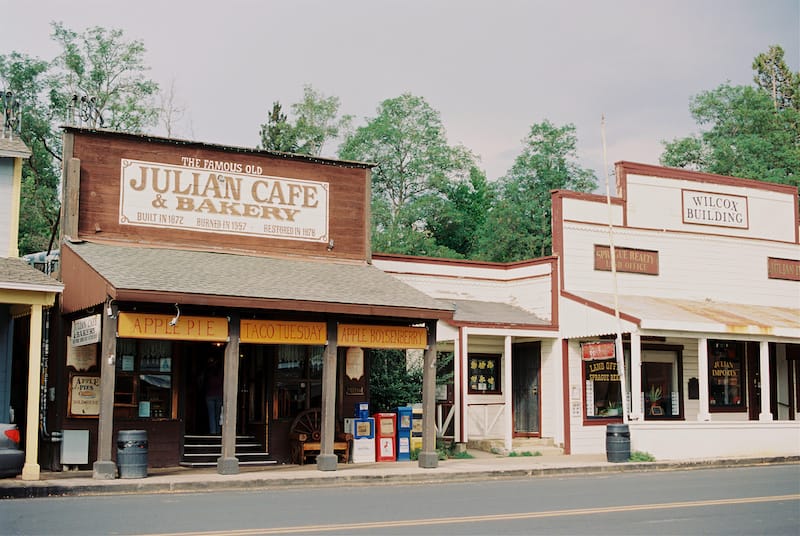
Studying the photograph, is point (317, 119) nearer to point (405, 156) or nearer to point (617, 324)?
point (405, 156)

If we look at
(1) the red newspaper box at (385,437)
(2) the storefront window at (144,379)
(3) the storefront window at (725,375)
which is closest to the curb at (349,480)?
(1) the red newspaper box at (385,437)

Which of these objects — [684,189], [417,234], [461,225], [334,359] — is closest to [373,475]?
[334,359]

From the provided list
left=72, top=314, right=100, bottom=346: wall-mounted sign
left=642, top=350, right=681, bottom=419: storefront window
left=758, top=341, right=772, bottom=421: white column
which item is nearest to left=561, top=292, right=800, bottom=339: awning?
left=758, top=341, right=772, bottom=421: white column

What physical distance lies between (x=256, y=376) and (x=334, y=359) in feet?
10.3

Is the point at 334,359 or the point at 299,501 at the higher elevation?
the point at 334,359

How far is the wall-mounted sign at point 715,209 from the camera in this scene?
2781 cm

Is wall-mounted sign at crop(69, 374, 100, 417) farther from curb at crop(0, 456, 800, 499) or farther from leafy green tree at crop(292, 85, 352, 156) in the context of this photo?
leafy green tree at crop(292, 85, 352, 156)

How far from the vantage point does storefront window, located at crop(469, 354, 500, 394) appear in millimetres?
25672

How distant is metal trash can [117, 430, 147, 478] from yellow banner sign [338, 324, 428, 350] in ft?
14.4

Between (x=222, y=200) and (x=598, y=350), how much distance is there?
9492mm

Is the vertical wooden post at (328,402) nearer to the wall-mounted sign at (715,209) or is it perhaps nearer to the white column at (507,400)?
the white column at (507,400)

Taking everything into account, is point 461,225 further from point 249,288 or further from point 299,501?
point 299,501

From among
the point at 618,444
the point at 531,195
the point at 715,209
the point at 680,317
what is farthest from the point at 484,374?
the point at 531,195

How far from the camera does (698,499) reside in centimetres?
1448
